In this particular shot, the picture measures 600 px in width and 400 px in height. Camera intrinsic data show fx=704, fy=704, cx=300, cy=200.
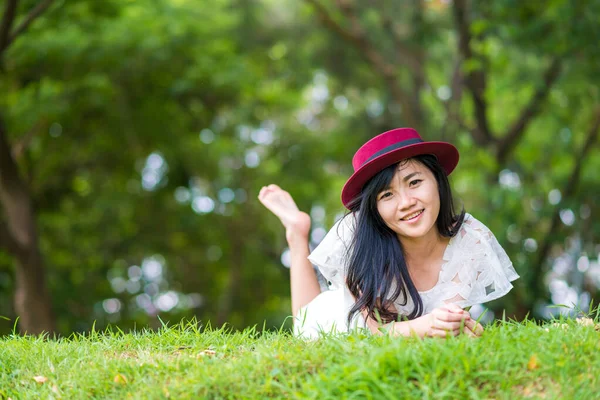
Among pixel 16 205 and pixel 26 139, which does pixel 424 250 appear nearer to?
pixel 16 205

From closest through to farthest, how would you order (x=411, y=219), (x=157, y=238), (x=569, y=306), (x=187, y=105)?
(x=569, y=306) < (x=411, y=219) < (x=187, y=105) < (x=157, y=238)

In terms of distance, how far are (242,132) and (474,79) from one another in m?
5.87

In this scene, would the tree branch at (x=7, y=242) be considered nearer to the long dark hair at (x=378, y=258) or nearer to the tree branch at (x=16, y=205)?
the tree branch at (x=16, y=205)

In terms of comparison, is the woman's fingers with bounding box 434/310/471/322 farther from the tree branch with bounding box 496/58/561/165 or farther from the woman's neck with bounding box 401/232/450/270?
the tree branch with bounding box 496/58/561/165

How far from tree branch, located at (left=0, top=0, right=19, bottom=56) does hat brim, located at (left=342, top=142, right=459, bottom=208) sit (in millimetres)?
5518

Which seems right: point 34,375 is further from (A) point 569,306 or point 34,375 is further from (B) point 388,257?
(A) point 569,306

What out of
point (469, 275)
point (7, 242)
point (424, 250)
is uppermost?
point (424, 250)

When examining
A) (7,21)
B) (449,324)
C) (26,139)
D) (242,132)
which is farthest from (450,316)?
(242,132)

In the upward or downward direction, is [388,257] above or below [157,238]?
above

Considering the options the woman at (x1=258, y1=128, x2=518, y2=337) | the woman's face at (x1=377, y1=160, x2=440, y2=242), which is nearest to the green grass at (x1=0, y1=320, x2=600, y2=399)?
the woman at (x1=258, y1=128, x2=518, y2=337)

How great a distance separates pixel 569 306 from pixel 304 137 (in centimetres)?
1243

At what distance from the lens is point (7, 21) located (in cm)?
788

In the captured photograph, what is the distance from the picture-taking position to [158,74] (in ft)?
36.2

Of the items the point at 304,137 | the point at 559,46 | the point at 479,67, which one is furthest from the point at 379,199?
the point at 304,137
